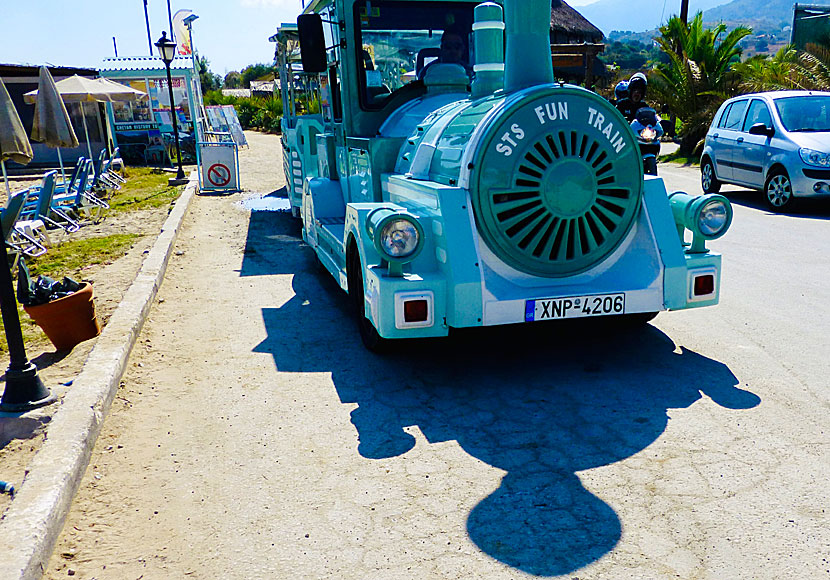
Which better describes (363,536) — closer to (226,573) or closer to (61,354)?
(226,573)

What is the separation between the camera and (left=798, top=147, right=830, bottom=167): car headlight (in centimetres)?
981

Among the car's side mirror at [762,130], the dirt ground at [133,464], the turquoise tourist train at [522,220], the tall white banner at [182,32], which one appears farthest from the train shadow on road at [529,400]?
the tall white banner at [182,32]

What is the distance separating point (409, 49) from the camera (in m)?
6.11

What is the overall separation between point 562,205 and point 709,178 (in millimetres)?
9490

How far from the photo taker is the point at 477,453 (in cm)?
351

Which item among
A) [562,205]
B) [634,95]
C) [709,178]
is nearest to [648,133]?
[634,95]

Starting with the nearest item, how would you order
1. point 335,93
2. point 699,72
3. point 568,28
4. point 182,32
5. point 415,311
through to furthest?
point 415,311 → point 335,93 → point 699,72 → point 182,32 → point 568,28

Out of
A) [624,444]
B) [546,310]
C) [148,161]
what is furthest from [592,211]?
[148,161]

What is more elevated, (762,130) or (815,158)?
(762,130)

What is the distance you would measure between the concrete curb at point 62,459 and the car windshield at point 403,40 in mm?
2820

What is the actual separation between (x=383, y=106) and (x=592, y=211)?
2521 millimetres

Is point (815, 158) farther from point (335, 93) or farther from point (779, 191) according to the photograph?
point (335, 93)

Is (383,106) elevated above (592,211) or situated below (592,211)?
above

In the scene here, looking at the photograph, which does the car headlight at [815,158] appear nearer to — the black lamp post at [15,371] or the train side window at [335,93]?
the train side window at [335,93]
